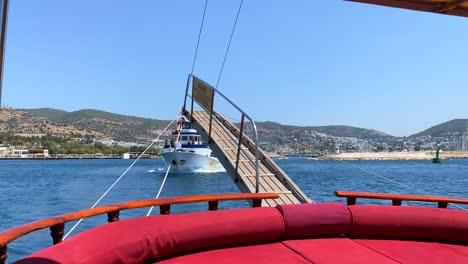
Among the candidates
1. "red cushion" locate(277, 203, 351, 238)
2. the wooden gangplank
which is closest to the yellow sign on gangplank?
the wooden gangplank

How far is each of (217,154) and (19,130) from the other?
177m

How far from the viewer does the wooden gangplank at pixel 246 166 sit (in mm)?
7418

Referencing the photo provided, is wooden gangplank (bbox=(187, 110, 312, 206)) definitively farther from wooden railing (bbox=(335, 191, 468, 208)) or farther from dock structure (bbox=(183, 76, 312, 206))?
wooden railing (bbox=(335, 191, 468, 208))

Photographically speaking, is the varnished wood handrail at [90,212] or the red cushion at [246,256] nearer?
the varnished wood handrail at [90,212]

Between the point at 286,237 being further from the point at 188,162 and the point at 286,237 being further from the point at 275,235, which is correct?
the point at 188,162

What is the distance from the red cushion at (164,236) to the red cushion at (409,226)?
41.2 inches

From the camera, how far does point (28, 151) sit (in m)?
153

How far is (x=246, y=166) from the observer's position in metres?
8.68

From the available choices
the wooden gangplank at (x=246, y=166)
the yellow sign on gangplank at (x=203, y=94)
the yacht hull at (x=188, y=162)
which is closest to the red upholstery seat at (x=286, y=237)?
the wooden gangplank at (x=246, y=166)

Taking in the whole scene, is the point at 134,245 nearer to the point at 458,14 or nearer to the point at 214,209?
the point at 214,209

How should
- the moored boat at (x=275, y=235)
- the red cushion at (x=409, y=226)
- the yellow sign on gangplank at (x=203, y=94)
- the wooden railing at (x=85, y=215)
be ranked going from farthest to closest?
the yellow sign on gangplank at (x=203, y=94) → the red cushion at (x=409, y=226) → the moored boat at (x=275, y=235) → the wooden railing at (x=85, y=215)

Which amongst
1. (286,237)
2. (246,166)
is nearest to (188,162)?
(246,166)

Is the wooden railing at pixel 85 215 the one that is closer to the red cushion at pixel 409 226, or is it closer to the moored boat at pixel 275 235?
the moored boat at pixel 275 235

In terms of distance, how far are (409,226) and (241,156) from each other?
4535mm
